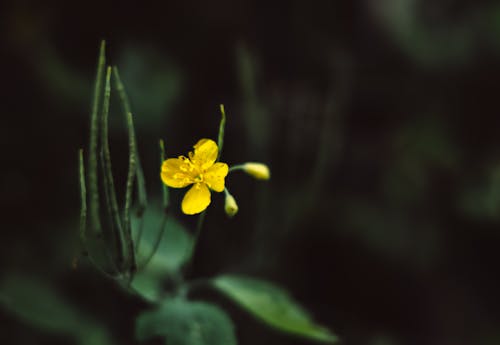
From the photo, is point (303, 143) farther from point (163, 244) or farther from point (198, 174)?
point (198, 174)

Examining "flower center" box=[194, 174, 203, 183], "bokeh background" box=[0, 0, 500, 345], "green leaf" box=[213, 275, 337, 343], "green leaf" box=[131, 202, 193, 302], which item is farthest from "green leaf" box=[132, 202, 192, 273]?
"bokeh background" box=[0, 0, 500, 345]

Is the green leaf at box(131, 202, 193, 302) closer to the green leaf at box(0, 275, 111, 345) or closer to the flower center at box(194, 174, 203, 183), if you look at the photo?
the flower center at box(194, 174, 203, 183)

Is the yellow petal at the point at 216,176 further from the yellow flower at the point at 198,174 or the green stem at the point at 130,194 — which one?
the green stem at the point at 130,194

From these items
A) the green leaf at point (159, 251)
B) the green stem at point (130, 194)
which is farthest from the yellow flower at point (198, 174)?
the green leaf at point (159, 251)

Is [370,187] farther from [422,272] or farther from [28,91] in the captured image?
[28,91]

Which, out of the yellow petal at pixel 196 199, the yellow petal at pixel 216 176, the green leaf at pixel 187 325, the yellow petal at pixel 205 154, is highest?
the yellow petal at pixel 205 154

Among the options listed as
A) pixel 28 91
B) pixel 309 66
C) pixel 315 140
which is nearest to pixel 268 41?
pixel 309 66
